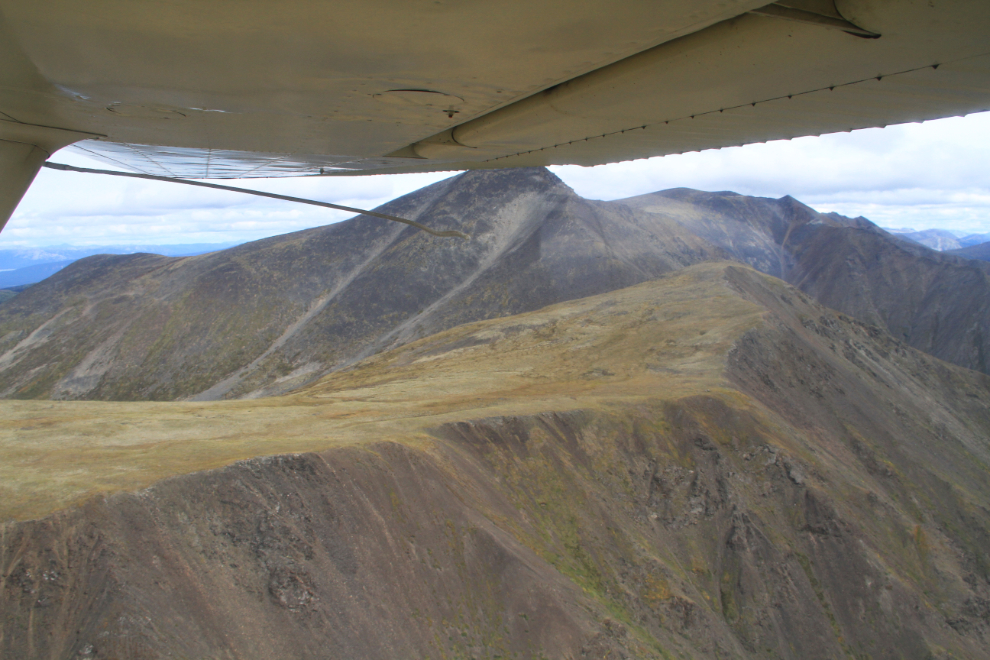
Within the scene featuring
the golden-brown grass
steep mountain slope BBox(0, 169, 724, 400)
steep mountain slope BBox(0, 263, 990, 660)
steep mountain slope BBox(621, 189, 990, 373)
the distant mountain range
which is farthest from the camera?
steep mountain slope BBox(621, 189, 990, 373)

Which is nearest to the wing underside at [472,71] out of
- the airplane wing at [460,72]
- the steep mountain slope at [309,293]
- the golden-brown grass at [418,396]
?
→ the airplane wing at [460,72]

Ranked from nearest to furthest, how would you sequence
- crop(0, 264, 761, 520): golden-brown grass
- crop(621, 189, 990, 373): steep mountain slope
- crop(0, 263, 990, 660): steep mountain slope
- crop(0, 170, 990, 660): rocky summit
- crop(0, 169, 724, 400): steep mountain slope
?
crop(0, 263, 990, 660): steep mountain slope
crop(0, 170, 990, 660): rocky summit
crop(0, 264, 761, 520): golden-brown grass
crop(0, 169, 724, 400): steep mountain slope
crop(621, 189, 990, 373): steep mountain slope

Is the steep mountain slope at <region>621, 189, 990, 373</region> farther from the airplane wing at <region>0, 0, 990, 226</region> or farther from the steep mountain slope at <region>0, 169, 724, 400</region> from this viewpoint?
the airplane wing at <region>0, 0, 990, 226</region>

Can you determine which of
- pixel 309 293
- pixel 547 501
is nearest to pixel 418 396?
pixel 547 501

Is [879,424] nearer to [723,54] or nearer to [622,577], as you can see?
[622,577]

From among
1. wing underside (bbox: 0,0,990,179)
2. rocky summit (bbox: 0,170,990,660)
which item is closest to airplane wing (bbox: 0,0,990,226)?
wing underside (bbox: 0,0,990,179)

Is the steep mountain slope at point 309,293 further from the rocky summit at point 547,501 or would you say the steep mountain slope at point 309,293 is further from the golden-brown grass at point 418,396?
the golden-brown grass at point 418,396
